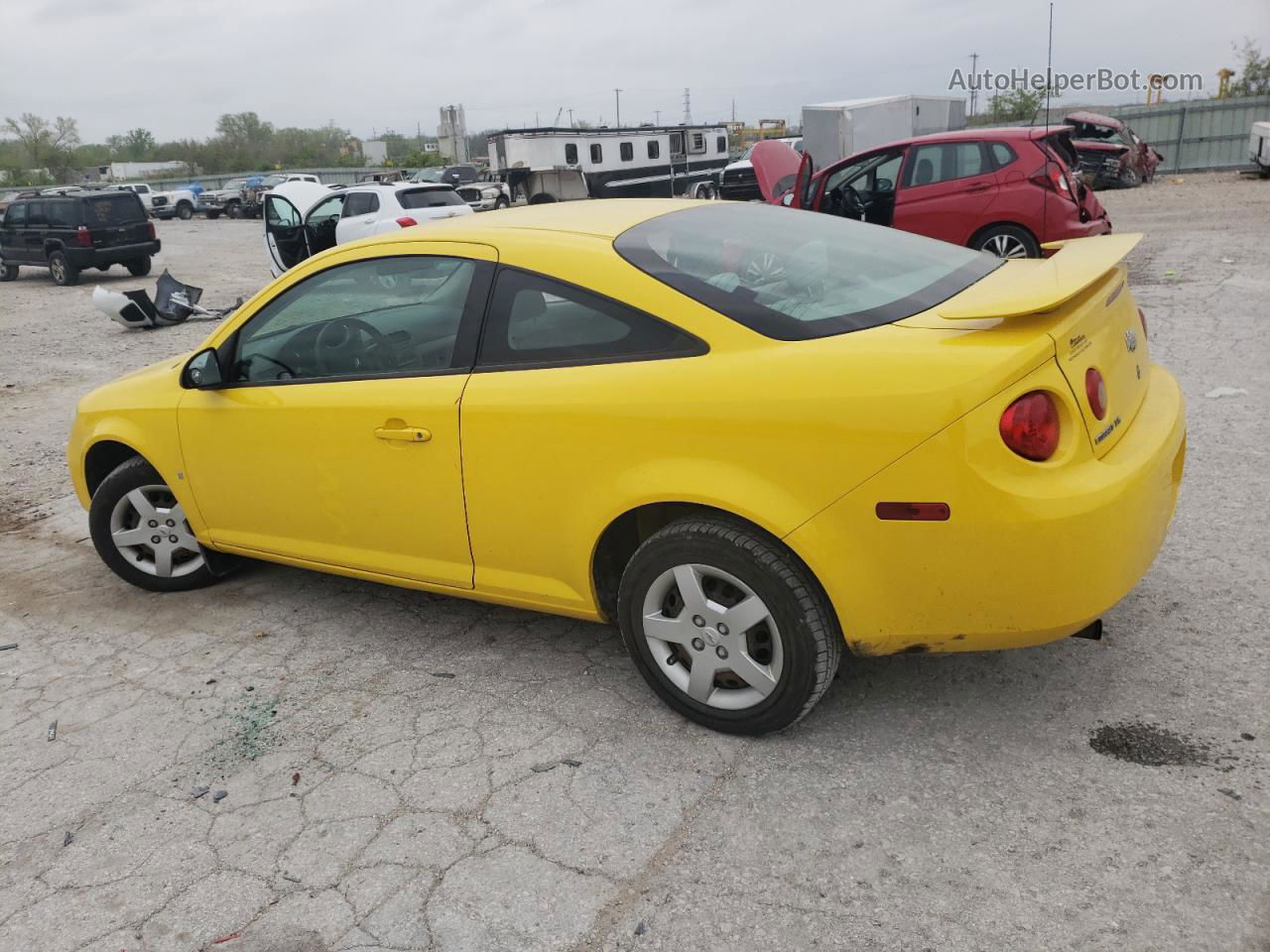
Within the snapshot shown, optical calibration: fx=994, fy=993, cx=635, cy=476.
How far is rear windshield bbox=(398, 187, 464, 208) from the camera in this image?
15.8 metres

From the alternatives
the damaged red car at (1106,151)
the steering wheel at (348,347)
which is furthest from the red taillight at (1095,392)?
the damaged red car at (1106,151)

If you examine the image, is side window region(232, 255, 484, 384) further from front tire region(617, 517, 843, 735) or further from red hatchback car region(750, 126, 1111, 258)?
red hatchback car region(750, 126, 1111, 258)

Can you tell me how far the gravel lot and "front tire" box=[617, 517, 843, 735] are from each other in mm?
146

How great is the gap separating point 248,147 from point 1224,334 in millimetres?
95965

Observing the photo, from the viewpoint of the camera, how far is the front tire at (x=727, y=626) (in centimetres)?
271

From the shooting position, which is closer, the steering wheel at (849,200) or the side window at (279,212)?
the steering wheel at (849,200)

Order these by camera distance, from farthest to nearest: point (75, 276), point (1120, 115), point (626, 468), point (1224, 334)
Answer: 1. point (1120, 115)
2. point (75, 276)
3. point (1224, 334)
4. point (626, 468)

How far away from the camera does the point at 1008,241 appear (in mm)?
9797

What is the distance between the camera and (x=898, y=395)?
97.9 inches

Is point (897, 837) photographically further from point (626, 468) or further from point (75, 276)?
point (75, 276)

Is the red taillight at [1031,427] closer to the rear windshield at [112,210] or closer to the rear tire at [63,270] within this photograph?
the rear windshield at [112,210]

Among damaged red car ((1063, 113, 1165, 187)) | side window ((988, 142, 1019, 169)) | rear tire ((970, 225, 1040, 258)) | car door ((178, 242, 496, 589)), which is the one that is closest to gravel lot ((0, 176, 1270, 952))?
car door ((178, 242, 496, 589))

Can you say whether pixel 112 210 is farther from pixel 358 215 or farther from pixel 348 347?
pixel 348 347

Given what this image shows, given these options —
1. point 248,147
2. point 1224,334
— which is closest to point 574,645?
point 1224,334
